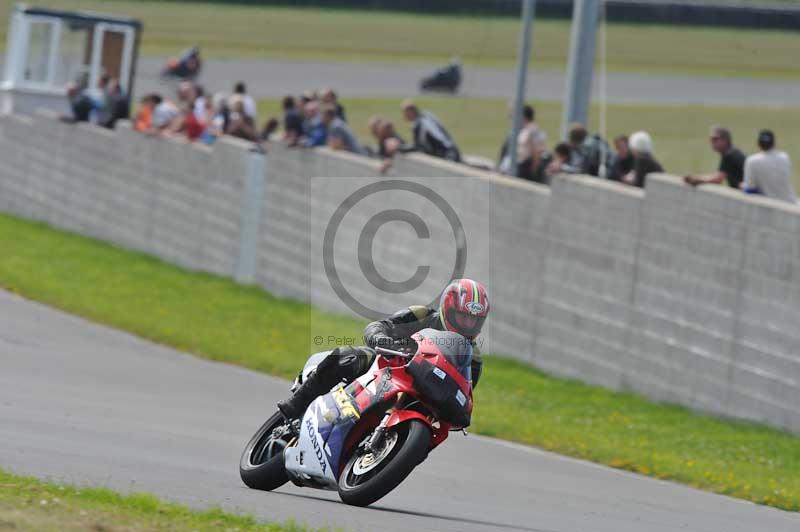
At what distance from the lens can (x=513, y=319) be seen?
1788cm

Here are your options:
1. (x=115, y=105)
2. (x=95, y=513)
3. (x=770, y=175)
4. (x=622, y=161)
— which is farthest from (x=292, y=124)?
(x=95, y=513)

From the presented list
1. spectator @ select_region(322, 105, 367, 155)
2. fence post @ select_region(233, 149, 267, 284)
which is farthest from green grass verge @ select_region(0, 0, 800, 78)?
spectator @ select_region(322, 105, 367, 155)

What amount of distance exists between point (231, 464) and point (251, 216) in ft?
40.2

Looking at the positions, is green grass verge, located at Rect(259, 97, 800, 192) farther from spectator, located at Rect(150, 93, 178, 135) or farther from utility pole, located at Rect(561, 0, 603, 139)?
spectator, located at Rect(150, 93, 178, 135)

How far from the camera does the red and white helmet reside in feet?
27.7

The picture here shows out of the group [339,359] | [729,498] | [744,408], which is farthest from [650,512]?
[744,408]

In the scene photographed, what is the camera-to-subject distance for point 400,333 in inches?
349

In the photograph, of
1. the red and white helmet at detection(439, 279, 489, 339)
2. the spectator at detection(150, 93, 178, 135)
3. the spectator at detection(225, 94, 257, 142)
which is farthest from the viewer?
the spectator at detection(150, 93, 178, 135)

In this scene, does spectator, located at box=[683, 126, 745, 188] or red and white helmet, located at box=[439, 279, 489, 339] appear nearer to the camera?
red and white helmet, located at box=[439, 279, 489, 339]

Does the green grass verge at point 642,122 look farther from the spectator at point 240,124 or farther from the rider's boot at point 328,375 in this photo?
the rider's boot at point 328,375

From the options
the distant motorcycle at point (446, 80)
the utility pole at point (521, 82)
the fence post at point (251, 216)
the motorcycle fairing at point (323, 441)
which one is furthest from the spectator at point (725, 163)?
the distant motorcycle at point (446, 80)

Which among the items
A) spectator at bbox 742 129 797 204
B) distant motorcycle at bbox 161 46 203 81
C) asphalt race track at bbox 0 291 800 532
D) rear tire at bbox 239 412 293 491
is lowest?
asphalt race track at bbox 0 291 800 532

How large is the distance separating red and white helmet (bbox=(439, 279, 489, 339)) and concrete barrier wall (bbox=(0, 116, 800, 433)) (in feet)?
20.6

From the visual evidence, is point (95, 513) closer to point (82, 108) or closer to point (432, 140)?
point (432, 140)
